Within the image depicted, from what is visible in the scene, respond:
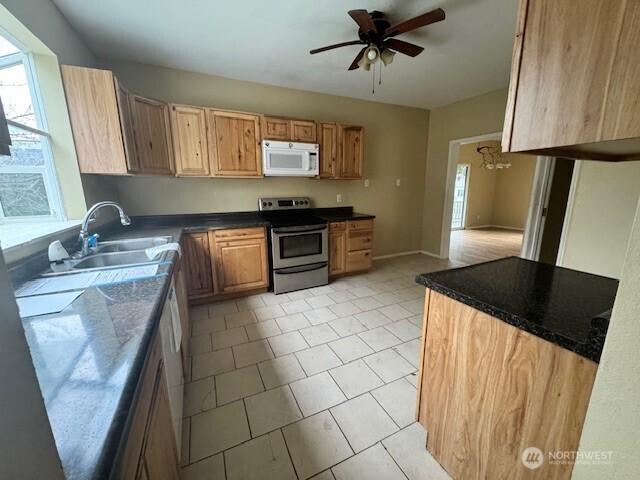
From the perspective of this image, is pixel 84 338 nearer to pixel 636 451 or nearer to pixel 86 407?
pixel 86 407

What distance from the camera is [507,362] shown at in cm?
93

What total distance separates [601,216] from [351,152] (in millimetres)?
2593

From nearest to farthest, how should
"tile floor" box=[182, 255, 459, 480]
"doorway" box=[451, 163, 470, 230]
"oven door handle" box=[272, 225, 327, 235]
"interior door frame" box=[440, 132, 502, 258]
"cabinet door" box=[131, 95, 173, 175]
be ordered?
1. "tile floor" box=[182, 255, 459, 480]
2. "cabinet door" box=[131, 95, 173, 175]
3. "oven door handle" box=[272, 225, 327, 235]
4. "interior door frame" box=[440, 132, 502, 258]
5. "doorway" box=[451, 163, 470, 230]

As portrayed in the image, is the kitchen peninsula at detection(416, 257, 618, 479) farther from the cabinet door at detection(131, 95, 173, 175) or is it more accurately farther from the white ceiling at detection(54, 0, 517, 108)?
the cabinet door at detection(131, 95, 173, 175)

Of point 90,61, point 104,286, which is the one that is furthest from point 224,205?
point 104,286

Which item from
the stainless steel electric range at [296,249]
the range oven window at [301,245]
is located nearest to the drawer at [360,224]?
the stainless steel electric range at [296,249]

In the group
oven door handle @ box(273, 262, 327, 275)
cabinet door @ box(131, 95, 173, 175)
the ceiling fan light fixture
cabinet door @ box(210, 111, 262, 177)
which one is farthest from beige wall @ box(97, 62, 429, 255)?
the ceiling fan light fixture

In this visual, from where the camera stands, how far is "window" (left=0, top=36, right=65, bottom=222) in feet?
5.27

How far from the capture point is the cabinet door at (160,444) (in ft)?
2.26

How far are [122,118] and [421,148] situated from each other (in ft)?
14.0

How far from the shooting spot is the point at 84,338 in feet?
2.56

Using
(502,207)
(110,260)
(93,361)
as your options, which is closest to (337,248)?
(110,260)

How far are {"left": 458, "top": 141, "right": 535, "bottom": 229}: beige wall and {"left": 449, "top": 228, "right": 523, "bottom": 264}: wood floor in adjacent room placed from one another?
429 mm

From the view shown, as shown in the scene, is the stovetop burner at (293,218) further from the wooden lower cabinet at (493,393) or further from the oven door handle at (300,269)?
the wooden lower cabinet at (493,393)
